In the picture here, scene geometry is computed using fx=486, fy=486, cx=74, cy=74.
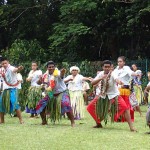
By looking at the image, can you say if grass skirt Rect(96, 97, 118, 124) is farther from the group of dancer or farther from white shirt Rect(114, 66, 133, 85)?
white shirt Rect(114, 66, 133, 85)

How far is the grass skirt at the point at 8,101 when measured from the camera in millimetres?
11297

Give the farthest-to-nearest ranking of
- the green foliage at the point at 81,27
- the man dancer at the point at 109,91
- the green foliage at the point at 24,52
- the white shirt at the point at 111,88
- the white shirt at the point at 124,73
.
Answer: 1. the green foliage at the point at 24,52
2. the green foliage at the point at 81,27
3. the white shirt at the point at 124,73
4. the white shirt at the point at 111,88
5. the man dancer at the point at 109,91

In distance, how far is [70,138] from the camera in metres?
8.48

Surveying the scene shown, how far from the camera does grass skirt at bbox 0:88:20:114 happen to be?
37.1ft

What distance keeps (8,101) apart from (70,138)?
3224 millimetres

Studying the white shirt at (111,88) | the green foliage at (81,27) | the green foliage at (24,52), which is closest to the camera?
the white shirt at (111,88)

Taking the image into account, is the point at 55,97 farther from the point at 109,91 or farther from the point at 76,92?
the point at 76,92

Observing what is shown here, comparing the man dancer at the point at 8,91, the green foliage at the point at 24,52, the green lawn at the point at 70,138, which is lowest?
the green lawn at the point at 70,138

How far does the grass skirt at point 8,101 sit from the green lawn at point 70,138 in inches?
35.2

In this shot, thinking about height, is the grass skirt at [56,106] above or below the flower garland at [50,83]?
below

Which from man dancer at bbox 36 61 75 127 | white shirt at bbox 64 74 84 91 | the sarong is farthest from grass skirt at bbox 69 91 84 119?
the sarong

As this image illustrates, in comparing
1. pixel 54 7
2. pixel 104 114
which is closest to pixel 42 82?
pixel 104 114

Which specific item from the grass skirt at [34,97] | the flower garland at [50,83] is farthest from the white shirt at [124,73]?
the grass skirt at [34,97]

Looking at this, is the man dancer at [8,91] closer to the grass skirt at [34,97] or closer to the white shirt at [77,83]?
the grass skirt at [34,97]
